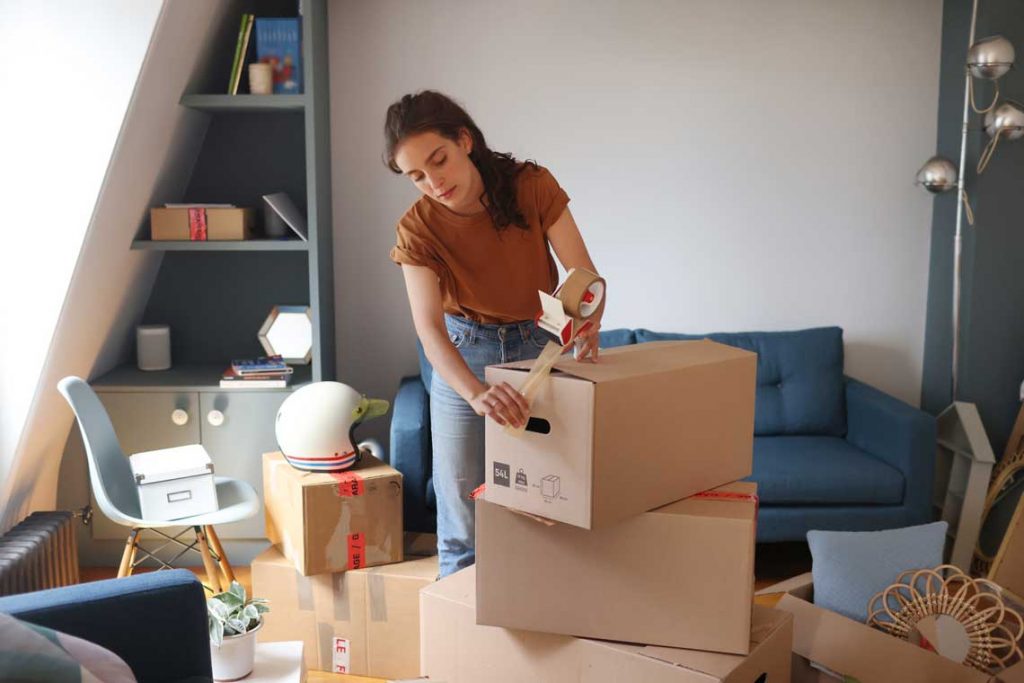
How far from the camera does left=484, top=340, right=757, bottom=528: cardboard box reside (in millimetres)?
1618

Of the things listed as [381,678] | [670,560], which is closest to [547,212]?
[670,560]

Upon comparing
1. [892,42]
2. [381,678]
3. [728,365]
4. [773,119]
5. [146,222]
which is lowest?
[381,678]

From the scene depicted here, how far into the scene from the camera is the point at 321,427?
2.80m

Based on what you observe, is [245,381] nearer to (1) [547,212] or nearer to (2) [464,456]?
(2) [464,456]

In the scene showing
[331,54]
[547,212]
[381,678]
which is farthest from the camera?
[331,54]

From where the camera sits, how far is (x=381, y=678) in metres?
2.69

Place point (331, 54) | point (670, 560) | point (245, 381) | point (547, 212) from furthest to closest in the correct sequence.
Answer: point (331, 54) < point (245, 381) < point (547, 212) < point (670, 560)

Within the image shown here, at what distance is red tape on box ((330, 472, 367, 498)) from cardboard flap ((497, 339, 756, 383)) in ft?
3.60

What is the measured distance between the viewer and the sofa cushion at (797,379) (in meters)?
3.59

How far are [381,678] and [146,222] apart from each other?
1692 mm

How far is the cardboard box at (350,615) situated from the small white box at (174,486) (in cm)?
25

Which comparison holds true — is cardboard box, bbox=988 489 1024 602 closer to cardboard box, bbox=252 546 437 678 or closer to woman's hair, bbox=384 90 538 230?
cardboard box, bbox=252 546 437 678

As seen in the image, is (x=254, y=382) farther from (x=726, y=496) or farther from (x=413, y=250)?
(x=726, y=496)

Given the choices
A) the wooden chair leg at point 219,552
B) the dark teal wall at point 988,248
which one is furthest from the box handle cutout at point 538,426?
the dark teal wall at point 988,248
